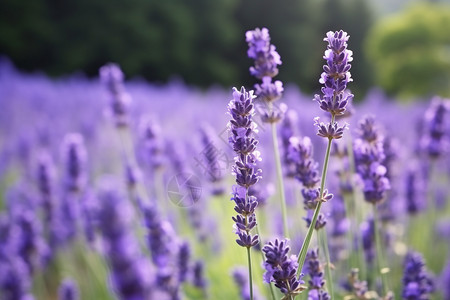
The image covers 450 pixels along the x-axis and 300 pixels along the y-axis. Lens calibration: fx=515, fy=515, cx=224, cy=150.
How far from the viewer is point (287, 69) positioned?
24.7 meters

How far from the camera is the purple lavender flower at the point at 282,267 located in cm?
103

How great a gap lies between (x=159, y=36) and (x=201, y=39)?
2.48 metres

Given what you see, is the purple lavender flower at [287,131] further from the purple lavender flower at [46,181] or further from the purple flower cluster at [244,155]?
the purple lavender flower at [46,181]

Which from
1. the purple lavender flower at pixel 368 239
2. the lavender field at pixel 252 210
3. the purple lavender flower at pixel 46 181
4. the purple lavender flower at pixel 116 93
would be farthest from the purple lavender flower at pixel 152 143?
the purple lavender flower at pixel 368 239

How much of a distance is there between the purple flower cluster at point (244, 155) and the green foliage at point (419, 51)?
619 inches

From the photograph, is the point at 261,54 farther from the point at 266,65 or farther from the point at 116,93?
the point at 116,93

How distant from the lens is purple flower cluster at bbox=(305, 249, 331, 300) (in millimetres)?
1216

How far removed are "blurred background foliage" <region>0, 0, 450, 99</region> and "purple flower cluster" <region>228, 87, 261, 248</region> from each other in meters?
16.1

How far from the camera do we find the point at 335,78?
1.06m

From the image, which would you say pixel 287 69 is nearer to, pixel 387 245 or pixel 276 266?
pixel 387 245

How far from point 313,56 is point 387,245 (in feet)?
78.0

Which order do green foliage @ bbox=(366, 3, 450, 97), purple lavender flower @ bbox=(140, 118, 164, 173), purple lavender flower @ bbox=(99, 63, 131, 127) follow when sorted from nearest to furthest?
purple lavender flower @ bbox=(140, 118, 164, 173) < purple lavender flower @ bbox=(99, 63, 131, 127) < green foliage @ bbox=(366, 3, 450, 97)

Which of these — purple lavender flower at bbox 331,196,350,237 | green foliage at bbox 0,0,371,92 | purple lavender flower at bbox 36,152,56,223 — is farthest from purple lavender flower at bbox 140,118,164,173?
green foliage at bbox 0,0,371,92

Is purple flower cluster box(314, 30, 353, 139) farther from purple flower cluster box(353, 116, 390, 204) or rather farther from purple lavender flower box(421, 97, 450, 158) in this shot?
purple lavender flower box(421, 97, 450, 158)
